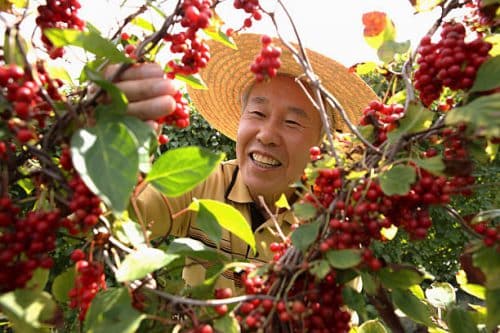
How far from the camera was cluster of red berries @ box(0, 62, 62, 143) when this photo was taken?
653mm

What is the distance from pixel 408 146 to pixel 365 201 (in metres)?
0.13

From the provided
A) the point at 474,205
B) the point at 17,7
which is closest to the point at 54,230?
the point at 17,7

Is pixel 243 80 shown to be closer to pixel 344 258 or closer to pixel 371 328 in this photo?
pixel 371 328

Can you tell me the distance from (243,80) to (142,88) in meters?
1.41

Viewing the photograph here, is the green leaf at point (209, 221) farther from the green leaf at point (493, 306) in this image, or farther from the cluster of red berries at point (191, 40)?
the green leaf at point (493, 306)

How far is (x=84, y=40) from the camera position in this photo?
0.71m

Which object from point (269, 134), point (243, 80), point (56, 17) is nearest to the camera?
point (56, 17)

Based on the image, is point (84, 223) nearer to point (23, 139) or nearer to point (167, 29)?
point (23, 139)

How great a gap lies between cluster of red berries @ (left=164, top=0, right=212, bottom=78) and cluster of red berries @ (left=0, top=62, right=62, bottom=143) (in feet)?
0.67

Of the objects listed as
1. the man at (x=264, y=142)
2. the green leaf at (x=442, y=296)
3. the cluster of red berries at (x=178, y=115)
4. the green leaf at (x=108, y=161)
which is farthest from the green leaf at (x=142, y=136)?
the man at (x=264, y=142)

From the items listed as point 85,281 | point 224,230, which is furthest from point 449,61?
point 224,230

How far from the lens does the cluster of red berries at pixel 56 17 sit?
2.70ft

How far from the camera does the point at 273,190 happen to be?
6.21 ft

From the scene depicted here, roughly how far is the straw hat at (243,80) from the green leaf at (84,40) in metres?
0.87
